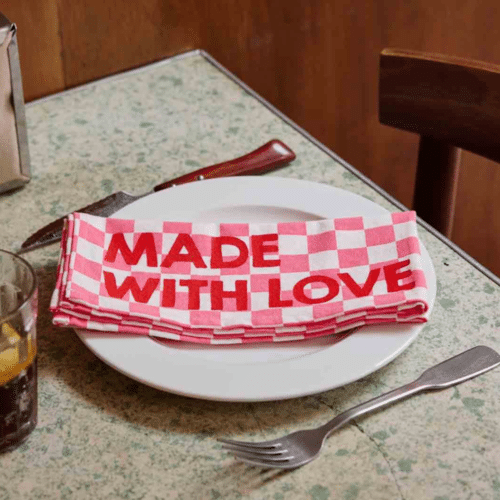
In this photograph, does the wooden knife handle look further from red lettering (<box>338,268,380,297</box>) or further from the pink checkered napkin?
red lettering (<box>338,268,380,297</box>)

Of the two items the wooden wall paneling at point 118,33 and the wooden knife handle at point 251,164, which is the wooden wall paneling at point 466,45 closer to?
the wooden wall paneling at point 118,33

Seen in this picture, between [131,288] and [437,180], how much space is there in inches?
23.8

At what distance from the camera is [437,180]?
1.20m

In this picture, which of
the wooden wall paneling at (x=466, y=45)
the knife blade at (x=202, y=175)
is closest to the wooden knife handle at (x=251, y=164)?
the knife blade at (x=202, y=175)

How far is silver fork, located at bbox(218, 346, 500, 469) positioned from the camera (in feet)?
2.11

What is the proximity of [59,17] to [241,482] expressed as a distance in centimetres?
83

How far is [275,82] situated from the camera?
1.59 m

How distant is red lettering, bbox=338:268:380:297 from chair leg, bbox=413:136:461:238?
469mm

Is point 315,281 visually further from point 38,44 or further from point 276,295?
point 38,44

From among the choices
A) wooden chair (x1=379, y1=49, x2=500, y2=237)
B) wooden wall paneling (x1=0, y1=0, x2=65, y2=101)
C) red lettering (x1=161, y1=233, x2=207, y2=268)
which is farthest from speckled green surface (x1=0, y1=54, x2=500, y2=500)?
wooden wall paneling (x1=0, y1=0, x2=65, y2=101)

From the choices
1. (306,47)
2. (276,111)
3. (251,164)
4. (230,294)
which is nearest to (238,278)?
(230,294)

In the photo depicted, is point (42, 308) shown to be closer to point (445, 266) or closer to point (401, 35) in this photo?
point (445, 266)

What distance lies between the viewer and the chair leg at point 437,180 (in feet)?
3.89

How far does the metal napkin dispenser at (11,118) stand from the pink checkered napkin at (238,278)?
20 centimetres
